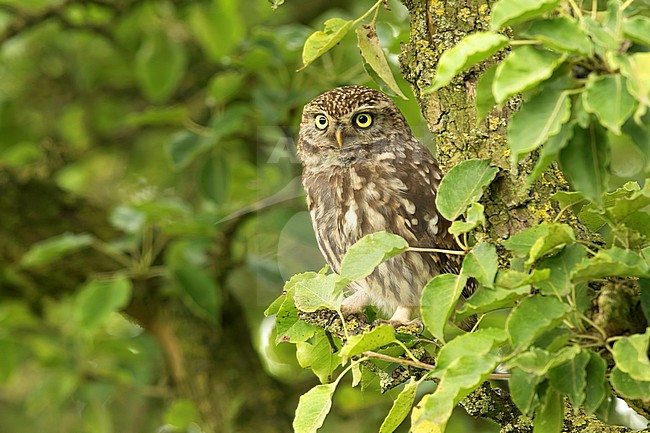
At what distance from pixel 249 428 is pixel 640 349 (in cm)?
237

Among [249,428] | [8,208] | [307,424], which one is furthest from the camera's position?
[8,208]

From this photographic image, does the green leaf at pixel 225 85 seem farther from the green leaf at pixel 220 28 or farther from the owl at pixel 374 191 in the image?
the owl at pixel 374 191

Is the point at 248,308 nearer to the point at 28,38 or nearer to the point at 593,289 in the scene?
the point at 28,38

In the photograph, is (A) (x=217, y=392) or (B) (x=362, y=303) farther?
(A) (x=217, y=392)

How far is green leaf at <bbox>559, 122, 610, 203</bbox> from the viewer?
111 centimetres

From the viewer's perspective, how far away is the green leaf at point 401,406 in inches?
52.0

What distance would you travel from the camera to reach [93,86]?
478cm

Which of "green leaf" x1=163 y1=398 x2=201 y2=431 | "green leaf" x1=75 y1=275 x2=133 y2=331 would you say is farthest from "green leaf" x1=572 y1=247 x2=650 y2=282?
"green leaf" x1=163 y1=398 x2=201 y2=431

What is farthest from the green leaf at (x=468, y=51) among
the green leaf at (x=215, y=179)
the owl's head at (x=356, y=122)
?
the green leaf at (x=215, y=179)

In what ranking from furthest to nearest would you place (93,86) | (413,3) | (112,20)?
(93,86) → (112,20) → (413,3)

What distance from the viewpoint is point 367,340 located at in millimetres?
1308

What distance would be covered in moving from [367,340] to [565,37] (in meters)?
0.51

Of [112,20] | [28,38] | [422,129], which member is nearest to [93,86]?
[28,38]

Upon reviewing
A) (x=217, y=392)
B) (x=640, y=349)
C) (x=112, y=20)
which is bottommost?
(x=217, y=392)
